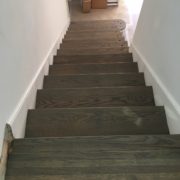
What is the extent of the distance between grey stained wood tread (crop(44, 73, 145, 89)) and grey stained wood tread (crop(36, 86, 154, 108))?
0.95ft

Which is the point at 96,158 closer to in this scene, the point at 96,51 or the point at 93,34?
the point at 96,51

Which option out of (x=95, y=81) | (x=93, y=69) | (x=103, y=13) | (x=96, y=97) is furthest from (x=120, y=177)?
(x=103, y=13)

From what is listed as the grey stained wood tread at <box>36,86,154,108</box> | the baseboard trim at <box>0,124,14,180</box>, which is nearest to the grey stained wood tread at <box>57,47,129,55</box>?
the grey stained wood tread at <box>36,86,154,108</box>

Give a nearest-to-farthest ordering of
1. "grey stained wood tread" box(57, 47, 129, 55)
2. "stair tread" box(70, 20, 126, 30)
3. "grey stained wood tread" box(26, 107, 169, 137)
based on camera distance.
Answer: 1. "grey stained wood tread" box(26, 107, 169, 137)
2. "grey stained wood tread" box(57, 47, 129, 55)
3. "stair tread" box(70, 20, 126, 30)

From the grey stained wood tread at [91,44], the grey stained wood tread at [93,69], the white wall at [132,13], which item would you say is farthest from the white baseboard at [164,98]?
the white wall at [132,13]

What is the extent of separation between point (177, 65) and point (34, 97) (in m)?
1.03

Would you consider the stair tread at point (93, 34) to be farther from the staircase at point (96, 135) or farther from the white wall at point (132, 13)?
the staircase at point (96, 135)

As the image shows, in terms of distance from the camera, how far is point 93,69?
8.68 ft

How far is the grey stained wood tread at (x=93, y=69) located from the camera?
2629mm

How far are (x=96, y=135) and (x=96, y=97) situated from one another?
→ 0.45 metres

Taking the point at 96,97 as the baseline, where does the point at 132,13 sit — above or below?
above

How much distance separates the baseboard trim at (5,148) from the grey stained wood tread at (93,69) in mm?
1355

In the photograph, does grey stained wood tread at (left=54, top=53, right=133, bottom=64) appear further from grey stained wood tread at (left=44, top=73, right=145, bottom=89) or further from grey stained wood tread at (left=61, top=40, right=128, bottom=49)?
grey stained wood tread at (left=61, top=40, right=128, bottom=49)

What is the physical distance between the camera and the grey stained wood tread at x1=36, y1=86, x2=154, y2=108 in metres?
1.92
